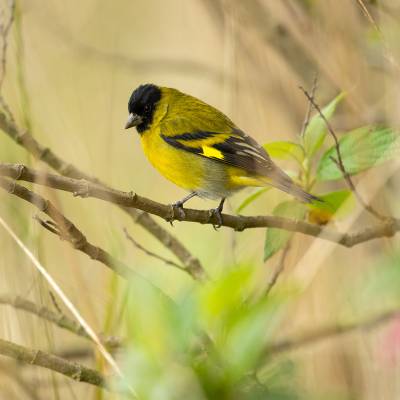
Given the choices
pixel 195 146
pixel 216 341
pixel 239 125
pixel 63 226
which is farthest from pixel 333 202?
pixel 239 125

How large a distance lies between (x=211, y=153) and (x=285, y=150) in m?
1.30

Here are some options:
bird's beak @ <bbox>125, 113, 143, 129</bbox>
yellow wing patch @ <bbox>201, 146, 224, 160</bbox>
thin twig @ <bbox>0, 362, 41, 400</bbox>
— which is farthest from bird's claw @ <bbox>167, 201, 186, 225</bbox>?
bird's beak @ <bbox>125, 113, 143, 129</bbox>

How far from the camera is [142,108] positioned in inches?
169

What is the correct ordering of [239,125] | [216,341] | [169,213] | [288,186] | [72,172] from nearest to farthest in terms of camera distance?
1. [216,341]
2. [169,213]
3. [288,186]
4. [72,172]
5. [239,125]

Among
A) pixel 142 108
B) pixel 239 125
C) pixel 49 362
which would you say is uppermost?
pixel 142 108

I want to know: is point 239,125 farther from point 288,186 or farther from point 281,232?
point 281,232

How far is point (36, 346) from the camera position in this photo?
7.63 ft

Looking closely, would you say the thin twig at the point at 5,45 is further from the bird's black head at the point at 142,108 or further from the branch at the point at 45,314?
the bird's black head at the point at 142,108

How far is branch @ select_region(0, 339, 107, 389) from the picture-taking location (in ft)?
6.65

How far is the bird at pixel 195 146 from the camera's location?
370cm

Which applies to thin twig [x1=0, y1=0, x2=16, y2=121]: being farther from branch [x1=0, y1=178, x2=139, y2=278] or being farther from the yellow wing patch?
the yellow wing patch

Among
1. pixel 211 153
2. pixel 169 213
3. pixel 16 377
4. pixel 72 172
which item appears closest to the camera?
pixel 169 213

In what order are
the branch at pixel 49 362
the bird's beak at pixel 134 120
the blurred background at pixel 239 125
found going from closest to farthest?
the branch at pixel 49 362, the blurred background at pixel 239 125, the bird's beak at pixel 134 120

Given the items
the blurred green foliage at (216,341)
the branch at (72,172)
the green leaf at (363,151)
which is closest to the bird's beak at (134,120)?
the branch at (72,172)
